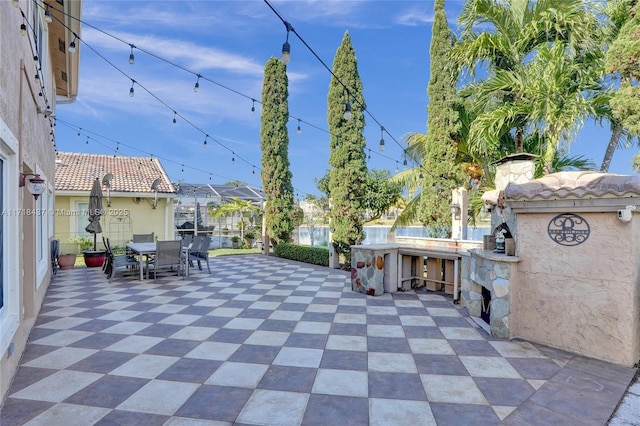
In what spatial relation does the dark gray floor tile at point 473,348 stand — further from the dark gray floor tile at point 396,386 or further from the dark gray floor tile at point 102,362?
the dark gray floor tile at point 102,362

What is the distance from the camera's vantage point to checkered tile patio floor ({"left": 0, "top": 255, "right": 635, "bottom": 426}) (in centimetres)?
240

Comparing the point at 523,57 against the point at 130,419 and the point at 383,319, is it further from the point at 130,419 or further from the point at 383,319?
the point at 130,419

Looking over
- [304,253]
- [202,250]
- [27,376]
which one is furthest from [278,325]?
[304,253]

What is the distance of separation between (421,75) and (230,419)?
33.8 ft

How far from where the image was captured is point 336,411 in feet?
7.99

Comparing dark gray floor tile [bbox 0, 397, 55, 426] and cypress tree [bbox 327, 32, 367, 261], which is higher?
Result: cypress tree [bbox 327, 32, 367, 261]

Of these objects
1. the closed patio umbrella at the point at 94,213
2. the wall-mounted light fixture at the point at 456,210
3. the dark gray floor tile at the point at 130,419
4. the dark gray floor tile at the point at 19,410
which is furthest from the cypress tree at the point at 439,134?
the closed patio umbrella at the point at 94,213

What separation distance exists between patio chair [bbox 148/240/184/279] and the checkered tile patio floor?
200cm

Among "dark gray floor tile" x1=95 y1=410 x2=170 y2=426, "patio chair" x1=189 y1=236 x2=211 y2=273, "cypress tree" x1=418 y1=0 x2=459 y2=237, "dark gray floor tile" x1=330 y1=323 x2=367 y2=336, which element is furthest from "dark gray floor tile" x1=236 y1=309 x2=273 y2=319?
"cypress tree" x1=418 y1=0 x2=459 y2=237

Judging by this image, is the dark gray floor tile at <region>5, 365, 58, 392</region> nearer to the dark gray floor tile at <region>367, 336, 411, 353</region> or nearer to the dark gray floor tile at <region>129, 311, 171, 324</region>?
the dark gray floor tile at <region>129, 311, 171, 324</region>

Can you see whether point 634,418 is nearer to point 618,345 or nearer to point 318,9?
point 618,345

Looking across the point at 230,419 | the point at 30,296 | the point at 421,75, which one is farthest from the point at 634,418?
the point at 421,75

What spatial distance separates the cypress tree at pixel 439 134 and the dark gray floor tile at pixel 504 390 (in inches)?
247

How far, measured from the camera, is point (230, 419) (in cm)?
232
